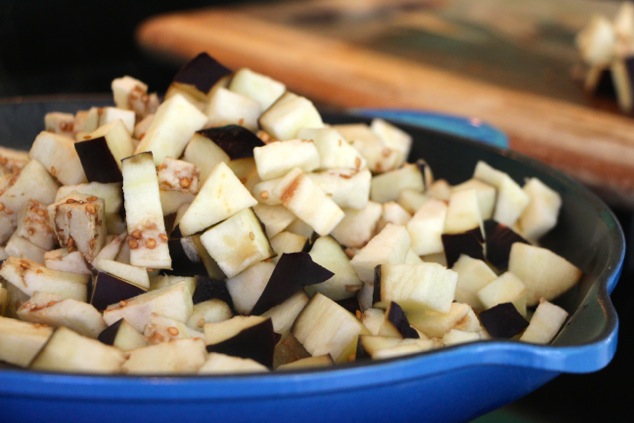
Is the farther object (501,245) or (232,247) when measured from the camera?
(501,245)

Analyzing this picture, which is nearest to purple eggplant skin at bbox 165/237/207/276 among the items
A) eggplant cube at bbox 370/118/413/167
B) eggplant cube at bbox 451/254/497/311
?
eggplant cube at bbox 451/254/497/311

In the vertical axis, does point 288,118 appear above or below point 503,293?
above

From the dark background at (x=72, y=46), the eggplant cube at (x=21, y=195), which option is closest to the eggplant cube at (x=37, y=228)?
the eggplant cube at (x=21, y=195)

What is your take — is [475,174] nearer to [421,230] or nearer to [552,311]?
[421,230]

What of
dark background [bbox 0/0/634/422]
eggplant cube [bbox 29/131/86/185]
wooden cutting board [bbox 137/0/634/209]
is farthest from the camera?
dark background [bbox 0/0/634/422]

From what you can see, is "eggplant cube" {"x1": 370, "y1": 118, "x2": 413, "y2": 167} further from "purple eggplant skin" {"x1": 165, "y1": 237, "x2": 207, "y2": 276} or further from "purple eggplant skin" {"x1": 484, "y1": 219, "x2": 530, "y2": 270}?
"purple eggplant skin" {"x1": 165, "y1": 237, "x2": 207, "y2": 276}

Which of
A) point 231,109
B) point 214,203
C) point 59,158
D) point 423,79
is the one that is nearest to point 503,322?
point 214,203

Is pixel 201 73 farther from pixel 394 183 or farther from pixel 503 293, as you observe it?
pixel 503 293

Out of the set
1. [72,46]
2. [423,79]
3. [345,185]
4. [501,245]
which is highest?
[345,185]
